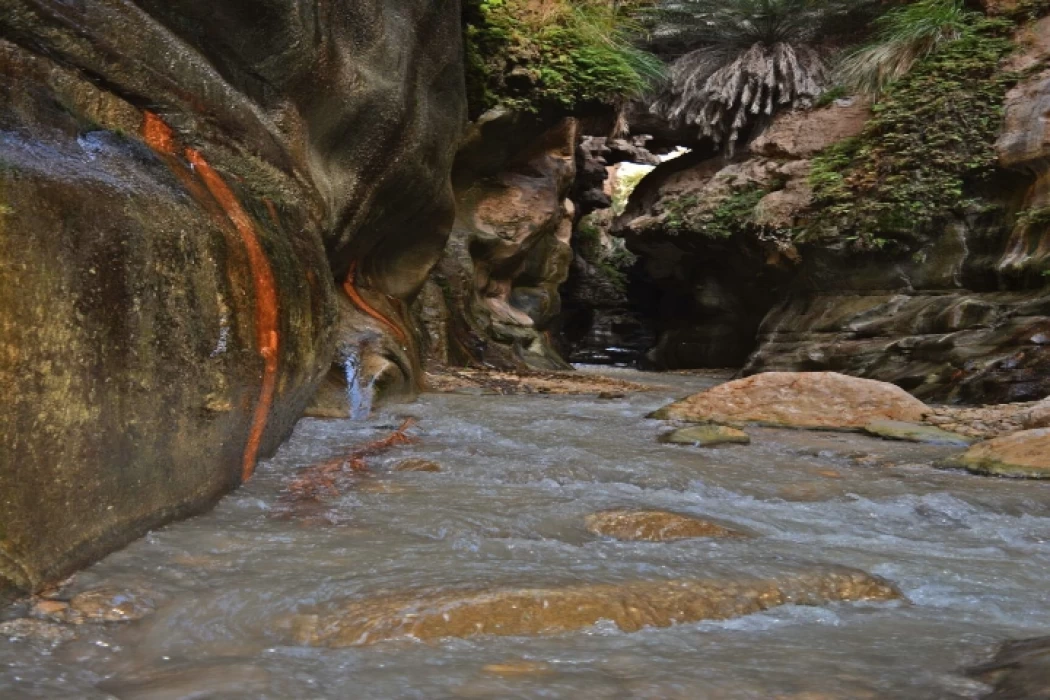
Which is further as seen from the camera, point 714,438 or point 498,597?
point 714,438

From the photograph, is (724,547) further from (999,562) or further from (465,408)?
(465,408)

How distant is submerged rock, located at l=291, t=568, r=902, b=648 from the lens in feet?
6.55

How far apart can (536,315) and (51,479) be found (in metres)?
13.4

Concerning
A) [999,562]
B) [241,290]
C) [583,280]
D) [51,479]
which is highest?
[583,280]

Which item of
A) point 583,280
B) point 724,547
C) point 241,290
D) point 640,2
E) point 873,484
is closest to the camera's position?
point 724,547

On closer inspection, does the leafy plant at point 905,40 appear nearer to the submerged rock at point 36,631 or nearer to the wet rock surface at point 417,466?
the wet rock surface at point 417,466

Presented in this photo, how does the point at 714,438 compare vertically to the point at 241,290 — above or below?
below

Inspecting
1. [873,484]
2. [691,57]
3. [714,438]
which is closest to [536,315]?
[691,57]

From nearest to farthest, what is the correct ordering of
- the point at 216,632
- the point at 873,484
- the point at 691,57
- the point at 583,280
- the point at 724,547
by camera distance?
the point at 216,632
the point at 724,547
the point at 873,484
the point at 691,57
the point at 583,280

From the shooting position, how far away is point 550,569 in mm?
2443

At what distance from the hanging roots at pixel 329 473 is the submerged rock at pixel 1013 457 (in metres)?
2.97

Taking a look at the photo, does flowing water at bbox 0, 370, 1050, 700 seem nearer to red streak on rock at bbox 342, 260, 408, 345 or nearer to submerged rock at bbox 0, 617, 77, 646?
submerged rock at bbox 0, 617, 77, 646

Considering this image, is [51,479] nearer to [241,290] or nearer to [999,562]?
[241,290]

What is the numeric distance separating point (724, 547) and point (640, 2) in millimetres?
12852
